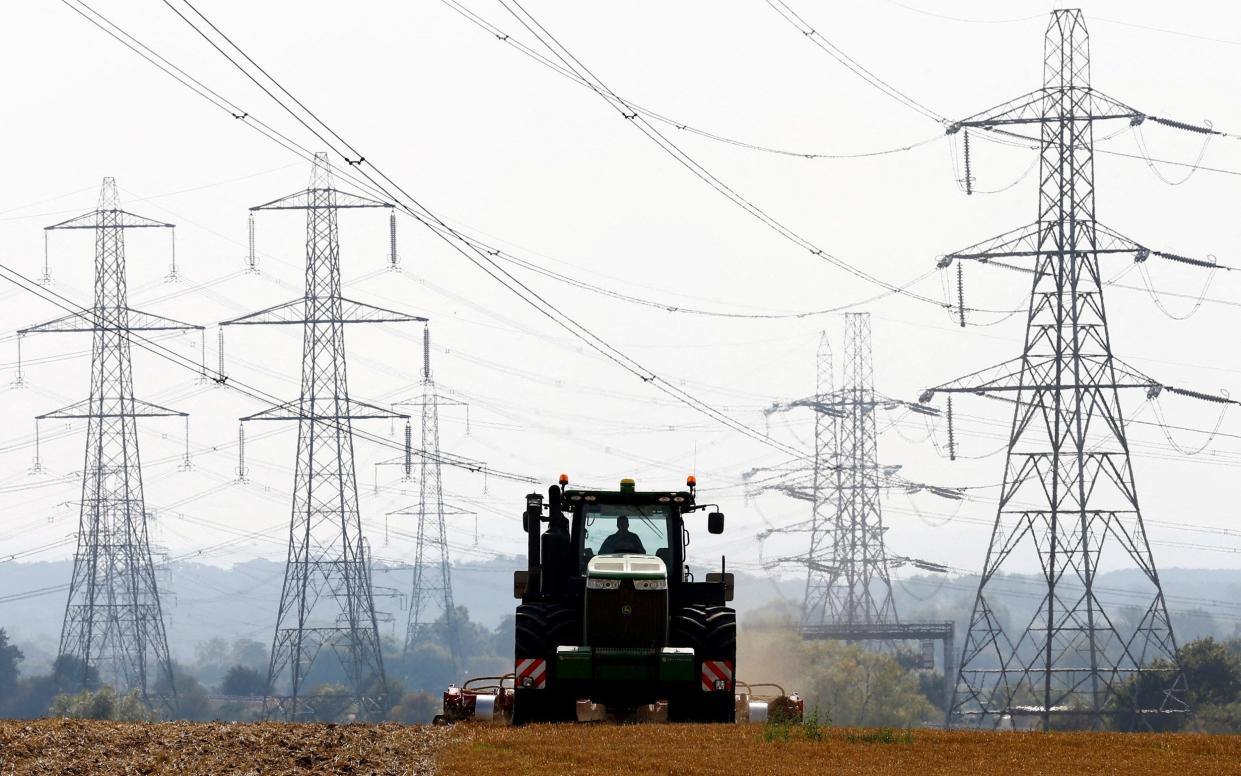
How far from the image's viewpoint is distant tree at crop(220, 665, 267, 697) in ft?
615

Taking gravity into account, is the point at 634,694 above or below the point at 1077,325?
below

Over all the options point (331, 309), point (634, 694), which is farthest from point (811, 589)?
point (634, 694)

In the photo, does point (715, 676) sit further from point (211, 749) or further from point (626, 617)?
point (211, 749)

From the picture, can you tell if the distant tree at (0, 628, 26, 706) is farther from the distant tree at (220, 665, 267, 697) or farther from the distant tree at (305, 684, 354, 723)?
the distant tree at (305, 684, 354, 723)

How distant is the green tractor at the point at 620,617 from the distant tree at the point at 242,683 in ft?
527

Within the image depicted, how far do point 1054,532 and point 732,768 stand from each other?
46649mm

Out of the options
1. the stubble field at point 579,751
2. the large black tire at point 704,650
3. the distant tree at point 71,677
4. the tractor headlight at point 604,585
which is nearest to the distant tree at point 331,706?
the distant tree at point 71,677

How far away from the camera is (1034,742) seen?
90.7 ft

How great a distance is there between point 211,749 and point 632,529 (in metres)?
9.29

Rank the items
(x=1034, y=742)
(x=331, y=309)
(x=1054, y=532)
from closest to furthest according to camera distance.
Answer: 1. (x=1034, y=742)
2. (x=1054, y=532)
3. (x=331, y=309)

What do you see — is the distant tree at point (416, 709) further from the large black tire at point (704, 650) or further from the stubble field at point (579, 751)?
the stubble field at point (579, 751)

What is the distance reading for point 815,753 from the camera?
26109mm

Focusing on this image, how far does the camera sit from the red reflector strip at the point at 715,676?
30734mm

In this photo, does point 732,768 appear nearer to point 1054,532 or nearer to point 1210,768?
point 1210,768
